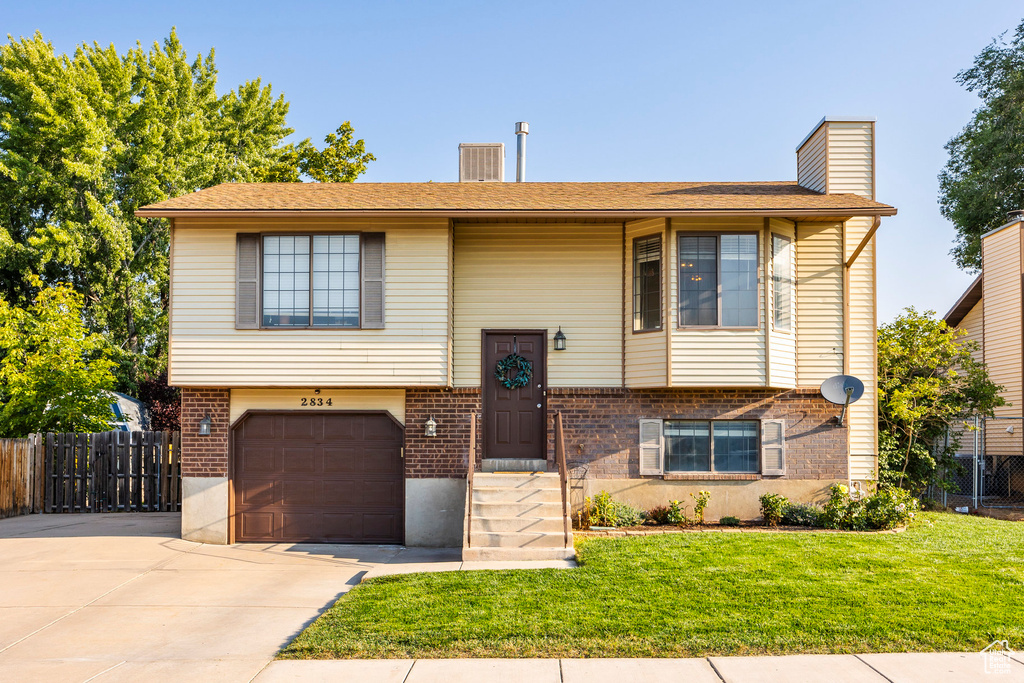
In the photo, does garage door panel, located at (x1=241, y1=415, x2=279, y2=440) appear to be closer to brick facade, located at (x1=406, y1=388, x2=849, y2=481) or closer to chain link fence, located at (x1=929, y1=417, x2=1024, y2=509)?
brick facade, located at (x1=406, y1=388, x2=849, y2=481)

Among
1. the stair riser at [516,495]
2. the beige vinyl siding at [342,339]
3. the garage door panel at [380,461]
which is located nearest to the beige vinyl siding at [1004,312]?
the stair riser at [516,495]

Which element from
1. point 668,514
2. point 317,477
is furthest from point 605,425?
point 317,477

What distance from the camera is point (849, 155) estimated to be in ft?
45.9

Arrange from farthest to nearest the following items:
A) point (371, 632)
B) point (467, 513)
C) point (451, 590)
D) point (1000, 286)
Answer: point (1000, 286) < point (467, 513) < point (451, 590) < point (371, 632)

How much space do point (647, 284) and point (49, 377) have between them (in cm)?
1347

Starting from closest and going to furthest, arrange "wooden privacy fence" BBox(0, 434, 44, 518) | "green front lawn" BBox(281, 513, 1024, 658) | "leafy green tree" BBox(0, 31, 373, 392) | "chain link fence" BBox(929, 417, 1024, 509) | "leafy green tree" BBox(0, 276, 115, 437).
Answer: "green front lawn" BBox(281, 513, 1024, 658) < "wooden privacy fence" BBox(0, 434, 44, 518) < "leafy green tree" BBox(0, 276, 115, 437) < "chain link fence" BBox(929, 417, 1024, 509) < "leafy green tree" BBox(0, 31, 373, 392)

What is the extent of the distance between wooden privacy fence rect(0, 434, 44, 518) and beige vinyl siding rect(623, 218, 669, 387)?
12.0 m

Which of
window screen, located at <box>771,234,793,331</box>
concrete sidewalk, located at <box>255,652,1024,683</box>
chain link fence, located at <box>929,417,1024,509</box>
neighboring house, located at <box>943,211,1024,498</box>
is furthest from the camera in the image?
neighboring house, located at <box>943,211,1024,498</box>

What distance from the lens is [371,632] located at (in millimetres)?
7262

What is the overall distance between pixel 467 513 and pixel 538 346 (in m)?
3.33

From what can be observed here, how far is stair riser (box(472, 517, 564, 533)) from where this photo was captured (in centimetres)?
1103

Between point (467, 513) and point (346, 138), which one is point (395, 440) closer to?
point (467, 513)

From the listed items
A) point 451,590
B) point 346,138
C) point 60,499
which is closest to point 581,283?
point 451,590

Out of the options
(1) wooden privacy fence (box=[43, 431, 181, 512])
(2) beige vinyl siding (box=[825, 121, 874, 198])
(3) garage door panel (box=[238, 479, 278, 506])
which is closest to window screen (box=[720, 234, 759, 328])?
(2) beige vinyl siding (box=[825, 121, 874, 198])
